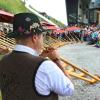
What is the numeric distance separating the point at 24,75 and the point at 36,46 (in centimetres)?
27

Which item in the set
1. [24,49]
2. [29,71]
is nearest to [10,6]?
[24,49]

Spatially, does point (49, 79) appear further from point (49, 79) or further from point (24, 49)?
point (24, 49)

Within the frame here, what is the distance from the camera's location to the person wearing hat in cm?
352

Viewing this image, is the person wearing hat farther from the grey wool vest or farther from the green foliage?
the green foliage

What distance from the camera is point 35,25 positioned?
3.68 m

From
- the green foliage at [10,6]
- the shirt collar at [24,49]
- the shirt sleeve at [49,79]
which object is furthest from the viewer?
the green foliage at [10,6]

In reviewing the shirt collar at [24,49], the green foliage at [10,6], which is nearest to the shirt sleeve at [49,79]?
the shirt collar at [24,49]

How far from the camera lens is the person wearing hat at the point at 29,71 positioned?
3.52m

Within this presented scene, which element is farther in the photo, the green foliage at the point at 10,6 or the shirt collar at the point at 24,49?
the green foliage at the point at 10,6

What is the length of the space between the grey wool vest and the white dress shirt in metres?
0.03

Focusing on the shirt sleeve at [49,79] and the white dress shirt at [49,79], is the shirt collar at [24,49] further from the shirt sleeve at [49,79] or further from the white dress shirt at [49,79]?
the shirt sleeve at [49,79]

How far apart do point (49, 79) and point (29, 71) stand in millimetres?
159

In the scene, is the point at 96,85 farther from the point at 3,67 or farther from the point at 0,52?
the point at 3,67

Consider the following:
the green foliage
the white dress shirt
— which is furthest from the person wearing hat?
the green foliage
